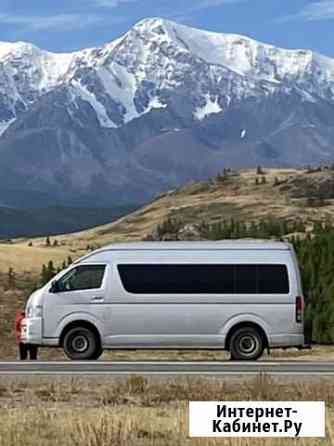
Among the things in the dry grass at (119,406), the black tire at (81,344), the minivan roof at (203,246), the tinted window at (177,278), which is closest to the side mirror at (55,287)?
the black tire at (81,344)

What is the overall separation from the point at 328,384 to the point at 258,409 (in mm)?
8553

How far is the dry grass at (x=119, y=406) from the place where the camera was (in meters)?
13.1

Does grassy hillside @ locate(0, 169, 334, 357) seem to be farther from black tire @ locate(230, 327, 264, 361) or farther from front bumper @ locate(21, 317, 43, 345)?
black tire @ locate(230, 327, 264, 361)

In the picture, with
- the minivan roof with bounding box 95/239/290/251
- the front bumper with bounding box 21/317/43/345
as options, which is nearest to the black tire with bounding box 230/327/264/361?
the minivan roof with bounding box 95/239/290/251

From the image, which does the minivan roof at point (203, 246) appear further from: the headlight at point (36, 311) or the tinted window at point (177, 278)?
the headlight at point (36, 311)

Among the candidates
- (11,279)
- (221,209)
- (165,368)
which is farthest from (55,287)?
(221,209)

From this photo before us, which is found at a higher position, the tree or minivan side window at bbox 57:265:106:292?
the tree

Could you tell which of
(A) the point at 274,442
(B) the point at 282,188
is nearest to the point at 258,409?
(A) the point at 274,442

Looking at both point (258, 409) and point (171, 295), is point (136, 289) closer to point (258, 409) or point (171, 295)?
point (171, 295)

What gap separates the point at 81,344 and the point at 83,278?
1.26m

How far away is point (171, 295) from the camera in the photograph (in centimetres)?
2528

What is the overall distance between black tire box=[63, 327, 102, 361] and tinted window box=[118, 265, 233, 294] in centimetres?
116

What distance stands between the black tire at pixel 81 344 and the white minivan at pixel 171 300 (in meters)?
0.02

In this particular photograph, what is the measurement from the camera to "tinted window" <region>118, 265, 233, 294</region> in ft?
82.5
